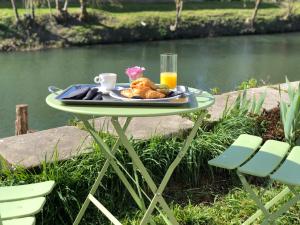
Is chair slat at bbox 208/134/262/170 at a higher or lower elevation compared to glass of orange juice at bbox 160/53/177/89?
lower

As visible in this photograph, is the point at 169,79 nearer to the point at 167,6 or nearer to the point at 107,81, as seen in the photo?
the point at 107,81

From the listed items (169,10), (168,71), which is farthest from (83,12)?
(168,71)

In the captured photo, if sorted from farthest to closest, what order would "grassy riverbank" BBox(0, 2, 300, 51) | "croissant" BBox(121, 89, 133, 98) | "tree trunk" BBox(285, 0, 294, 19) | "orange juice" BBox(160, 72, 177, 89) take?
1. "tree trunk" BBox(285, 0, 294, 19)
2. "grassy riverbank" BBox(0, 2, 300, 51)
3. "orange juice" BBox(160, 72, 177, 89)
4. "croissant" BBox(121, 89, 133, 98)

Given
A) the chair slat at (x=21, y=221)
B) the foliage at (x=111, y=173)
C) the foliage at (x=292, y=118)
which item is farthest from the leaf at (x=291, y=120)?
the chair slat at (x=21, y=221)

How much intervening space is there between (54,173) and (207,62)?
683 inches

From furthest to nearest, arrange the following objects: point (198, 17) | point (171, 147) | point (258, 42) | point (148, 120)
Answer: point (198, 17)
point (258, 42)
point (148, 120)
point (171, 147)

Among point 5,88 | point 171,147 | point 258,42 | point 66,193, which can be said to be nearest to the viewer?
point 66,193

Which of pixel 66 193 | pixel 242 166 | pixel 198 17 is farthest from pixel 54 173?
pixel 198 17

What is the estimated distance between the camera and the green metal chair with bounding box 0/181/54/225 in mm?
2033

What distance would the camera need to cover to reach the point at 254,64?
64.3ft

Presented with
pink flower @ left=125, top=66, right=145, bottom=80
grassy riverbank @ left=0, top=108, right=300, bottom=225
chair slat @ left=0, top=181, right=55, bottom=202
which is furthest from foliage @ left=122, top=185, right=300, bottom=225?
pink flower @ left=125, top=66, right=145, bottom=80

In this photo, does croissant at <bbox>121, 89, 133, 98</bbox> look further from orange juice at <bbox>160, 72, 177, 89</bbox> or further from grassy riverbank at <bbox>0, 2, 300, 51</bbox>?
grassy riverbank at <bbox>0, 2, 300, 51</bbox>

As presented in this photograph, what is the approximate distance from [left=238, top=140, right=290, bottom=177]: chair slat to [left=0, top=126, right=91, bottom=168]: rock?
120 centimetres

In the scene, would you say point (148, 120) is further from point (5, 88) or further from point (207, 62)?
point (207, 62)
